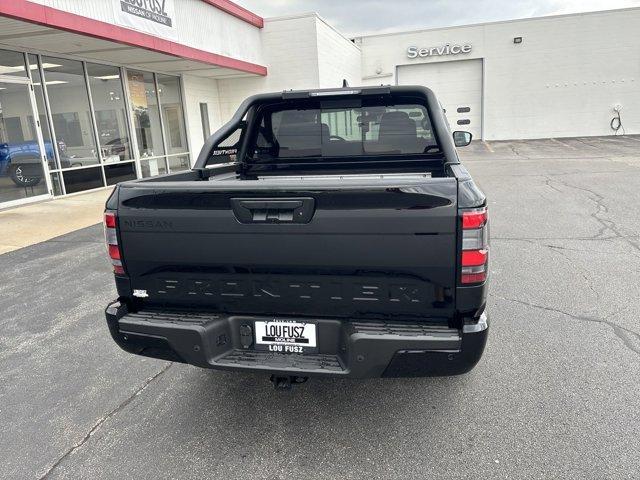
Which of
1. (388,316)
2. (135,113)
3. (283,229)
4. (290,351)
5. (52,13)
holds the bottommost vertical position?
(290,351)

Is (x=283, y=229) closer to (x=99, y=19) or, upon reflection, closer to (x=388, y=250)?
(x=388, y=250)

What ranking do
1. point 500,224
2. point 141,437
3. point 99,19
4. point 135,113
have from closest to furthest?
1. point 141,437
2. point 500,224
3. point 99,19
4. point 135,113

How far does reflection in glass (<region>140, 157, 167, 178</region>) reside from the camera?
14741mm

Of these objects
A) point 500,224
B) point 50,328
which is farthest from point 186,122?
point 50,328

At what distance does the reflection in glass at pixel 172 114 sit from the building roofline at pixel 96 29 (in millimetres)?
2195

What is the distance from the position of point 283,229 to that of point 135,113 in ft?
44.0

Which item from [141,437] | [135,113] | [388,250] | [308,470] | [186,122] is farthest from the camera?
[186,122]

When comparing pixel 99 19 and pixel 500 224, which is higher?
pixel 99 19

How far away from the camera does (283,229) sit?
2369 mm

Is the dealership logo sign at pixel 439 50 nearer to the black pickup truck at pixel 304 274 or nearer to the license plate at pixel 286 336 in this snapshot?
the black pickup truck at pixel 304 274

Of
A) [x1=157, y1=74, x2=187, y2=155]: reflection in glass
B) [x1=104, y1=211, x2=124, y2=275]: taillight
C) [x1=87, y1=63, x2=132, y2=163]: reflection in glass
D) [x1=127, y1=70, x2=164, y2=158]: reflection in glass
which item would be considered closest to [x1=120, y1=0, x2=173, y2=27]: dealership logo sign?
[x1=87, y1=63, x2=132, y2=163]: reflection in glass

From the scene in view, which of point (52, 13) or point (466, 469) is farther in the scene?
point (52, 13)

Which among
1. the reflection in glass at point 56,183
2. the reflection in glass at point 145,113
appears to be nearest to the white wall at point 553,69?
the reflection in glass at point 145,113

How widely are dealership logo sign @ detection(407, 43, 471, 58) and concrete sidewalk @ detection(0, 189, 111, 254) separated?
1996cm
